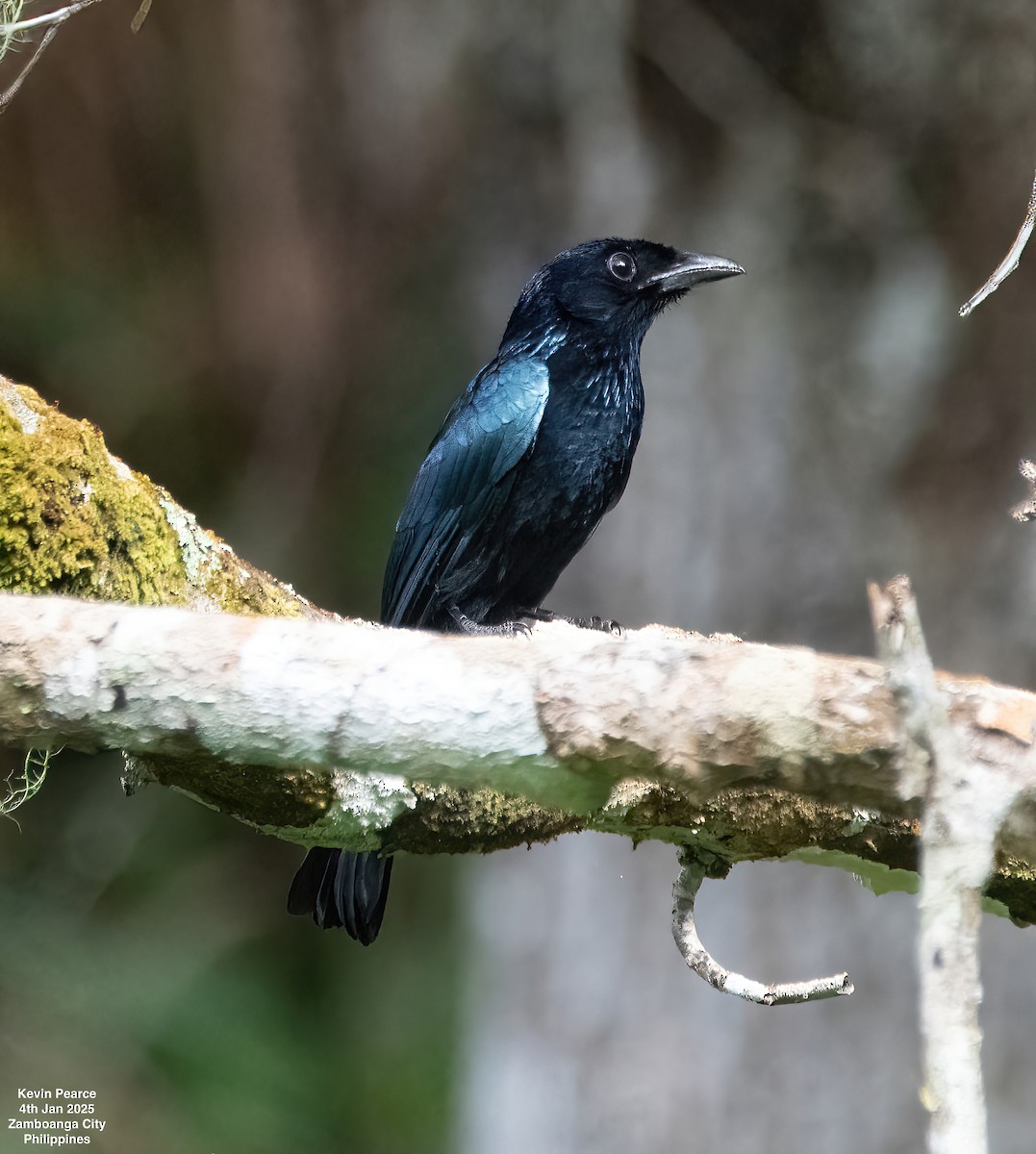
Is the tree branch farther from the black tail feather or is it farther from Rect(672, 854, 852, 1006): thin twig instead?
the black tail feather

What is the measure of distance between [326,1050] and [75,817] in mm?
1438

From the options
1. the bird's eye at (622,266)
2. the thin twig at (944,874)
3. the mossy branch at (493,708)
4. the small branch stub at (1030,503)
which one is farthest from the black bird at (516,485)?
the thin twig at (944,874)

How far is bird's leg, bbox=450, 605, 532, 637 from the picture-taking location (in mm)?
3346

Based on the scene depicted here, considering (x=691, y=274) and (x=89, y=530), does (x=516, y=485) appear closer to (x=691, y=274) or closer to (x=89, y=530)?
(x=691, y=274)

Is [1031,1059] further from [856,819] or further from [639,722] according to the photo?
[639,722]

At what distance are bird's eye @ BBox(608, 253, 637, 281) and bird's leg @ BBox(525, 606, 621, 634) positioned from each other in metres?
1.01

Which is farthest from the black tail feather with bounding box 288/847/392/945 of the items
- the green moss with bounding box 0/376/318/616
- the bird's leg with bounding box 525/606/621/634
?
the bird's leg with bounding box 525/606/621/634

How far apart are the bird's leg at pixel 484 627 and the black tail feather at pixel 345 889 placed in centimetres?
64

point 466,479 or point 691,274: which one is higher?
point 691,274

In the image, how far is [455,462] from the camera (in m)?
3.45

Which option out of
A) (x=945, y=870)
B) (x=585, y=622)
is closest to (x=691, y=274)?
(x=585, y=622)

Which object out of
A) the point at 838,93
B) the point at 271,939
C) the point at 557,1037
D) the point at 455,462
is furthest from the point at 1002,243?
the point at 271,939

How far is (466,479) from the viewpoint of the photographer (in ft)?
11.2

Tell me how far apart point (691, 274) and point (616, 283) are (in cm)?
22
